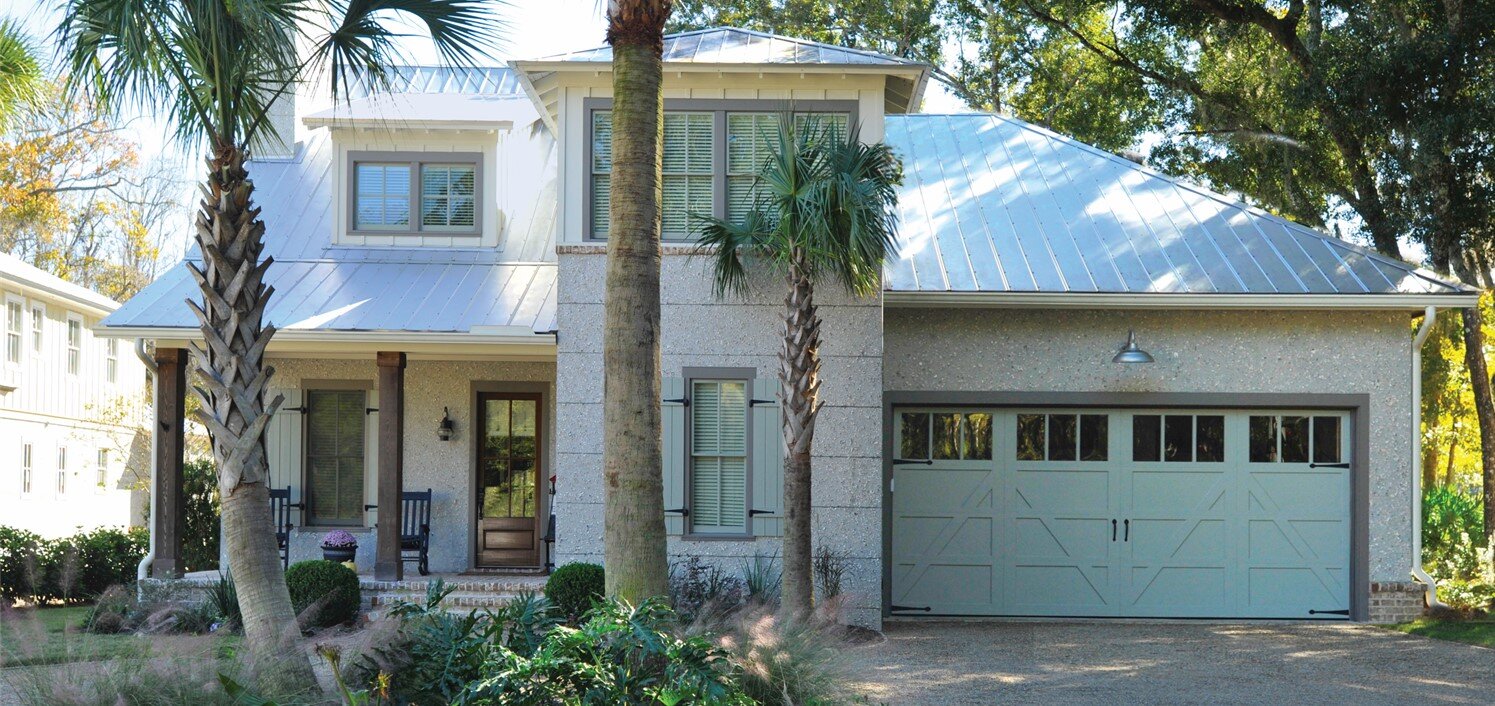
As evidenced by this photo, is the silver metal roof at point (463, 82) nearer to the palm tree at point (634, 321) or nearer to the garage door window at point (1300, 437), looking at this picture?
the garage door window at point (1300, 437)

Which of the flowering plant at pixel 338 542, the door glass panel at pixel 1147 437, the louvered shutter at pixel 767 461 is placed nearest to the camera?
the louvered shutter at pixel 767 461

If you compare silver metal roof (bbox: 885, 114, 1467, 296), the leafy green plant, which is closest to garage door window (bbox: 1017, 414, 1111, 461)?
silver metal roof (bbox: 885, 114, 1467, 296)

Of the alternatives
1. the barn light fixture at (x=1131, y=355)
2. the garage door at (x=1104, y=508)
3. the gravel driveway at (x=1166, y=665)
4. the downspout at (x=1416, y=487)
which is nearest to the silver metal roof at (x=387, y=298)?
the garage door at (x=1104, y=508)

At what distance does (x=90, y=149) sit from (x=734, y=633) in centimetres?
2619

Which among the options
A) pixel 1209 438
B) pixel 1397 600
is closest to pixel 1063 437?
pixel 1209 438

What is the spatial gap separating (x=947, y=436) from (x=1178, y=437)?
2.37 metres

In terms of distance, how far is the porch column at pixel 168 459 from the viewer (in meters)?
13.6

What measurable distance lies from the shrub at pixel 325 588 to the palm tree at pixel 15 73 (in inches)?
195

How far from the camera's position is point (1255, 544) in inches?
535

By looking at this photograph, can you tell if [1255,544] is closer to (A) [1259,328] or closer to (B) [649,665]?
(A) [1259,328]

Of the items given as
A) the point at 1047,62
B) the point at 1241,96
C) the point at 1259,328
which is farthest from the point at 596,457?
the point at 1047,62

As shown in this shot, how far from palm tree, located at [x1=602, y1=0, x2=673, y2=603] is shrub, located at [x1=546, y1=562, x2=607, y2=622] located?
4.32 m

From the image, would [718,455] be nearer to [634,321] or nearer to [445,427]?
[445,427]

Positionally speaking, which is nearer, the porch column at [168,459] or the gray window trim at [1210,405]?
the gray window trim at [1210,405]
